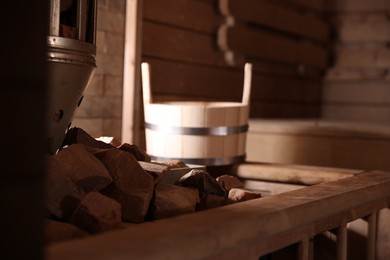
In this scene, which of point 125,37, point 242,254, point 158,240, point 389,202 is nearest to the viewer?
point 158,240

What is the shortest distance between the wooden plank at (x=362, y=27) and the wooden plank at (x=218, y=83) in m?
0.49

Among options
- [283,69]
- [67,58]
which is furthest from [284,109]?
[67,58]

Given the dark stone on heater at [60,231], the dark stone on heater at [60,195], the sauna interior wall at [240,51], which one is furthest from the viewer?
the sauna interior wall at [240,51]

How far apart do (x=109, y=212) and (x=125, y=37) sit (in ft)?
6.45

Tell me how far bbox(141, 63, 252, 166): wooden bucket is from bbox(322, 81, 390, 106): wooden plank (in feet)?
9.76

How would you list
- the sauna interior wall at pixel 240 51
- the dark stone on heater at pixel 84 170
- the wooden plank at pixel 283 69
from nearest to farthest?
the dark stone on heater at pixel 84 170
the sauna interior wall at pixel 240 51
the wooden plank at pixel 283 69

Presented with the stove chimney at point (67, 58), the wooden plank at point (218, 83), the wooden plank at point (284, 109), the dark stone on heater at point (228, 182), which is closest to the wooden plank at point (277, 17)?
the wooden plank at point (218, 83)

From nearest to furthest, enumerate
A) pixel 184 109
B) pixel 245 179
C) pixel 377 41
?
pixel 184 109
pixel 245 179
pixel 377 41

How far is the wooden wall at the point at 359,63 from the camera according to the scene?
5.23m

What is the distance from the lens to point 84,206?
1.44 m

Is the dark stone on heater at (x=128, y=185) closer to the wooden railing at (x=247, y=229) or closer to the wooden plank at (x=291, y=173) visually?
the wooden railing at (x=247, y=229)

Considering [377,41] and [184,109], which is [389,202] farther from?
[377,41]

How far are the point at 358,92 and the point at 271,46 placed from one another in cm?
119

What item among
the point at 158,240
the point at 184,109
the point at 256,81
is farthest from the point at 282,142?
the point at 158,240
